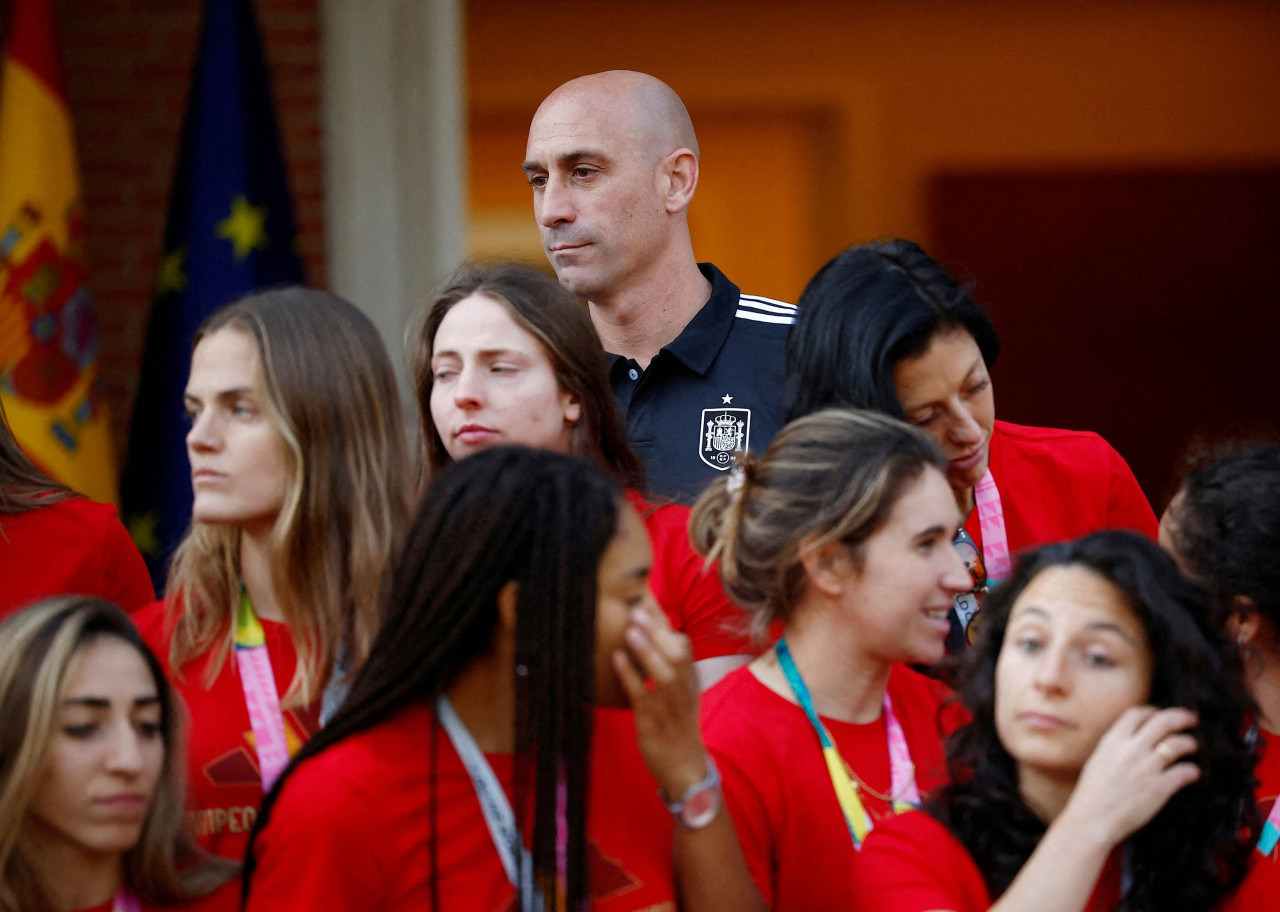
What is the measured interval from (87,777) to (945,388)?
171 cm

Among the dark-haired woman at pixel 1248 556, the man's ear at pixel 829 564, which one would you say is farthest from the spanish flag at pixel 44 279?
the dark-haired woman at pixel 1248 556

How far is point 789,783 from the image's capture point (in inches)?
98.9

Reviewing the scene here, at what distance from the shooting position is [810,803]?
251cm

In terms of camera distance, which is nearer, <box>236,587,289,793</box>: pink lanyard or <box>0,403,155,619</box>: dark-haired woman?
<box>236,587,289,793</box>: pink lanyard

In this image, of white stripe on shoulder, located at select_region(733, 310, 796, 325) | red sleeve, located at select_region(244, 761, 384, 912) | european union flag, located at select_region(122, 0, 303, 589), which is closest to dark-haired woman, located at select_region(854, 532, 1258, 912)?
red sleeve, located at select_region(244, 761, 384, 912)

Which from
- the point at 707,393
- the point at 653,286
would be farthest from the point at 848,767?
the point at 653,286

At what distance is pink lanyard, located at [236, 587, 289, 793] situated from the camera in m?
2.51

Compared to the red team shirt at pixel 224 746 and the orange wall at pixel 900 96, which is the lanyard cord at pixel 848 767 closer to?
the red team shirt at pixel 224 746

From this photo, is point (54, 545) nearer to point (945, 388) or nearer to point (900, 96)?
point (945, 388)

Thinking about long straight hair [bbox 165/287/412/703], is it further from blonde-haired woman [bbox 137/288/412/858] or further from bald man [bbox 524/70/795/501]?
bald man [bbox 524/70/795/501]

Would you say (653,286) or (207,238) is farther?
(207,238)

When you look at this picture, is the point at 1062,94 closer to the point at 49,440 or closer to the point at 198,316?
the point at 198,316

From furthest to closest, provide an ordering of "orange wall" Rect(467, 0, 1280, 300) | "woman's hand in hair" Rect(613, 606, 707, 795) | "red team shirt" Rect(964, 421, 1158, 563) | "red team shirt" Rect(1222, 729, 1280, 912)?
"orange wall" Rect(467, 0, 1280, 300)
"red team shirt" Rect(964, 421, 1158, 563)
"red team shirt" Rect(1222, 729, 1280, 912)
"woman's hand in hair" Rect(613, 606, 707, 795)

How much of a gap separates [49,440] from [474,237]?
316 centimetres
